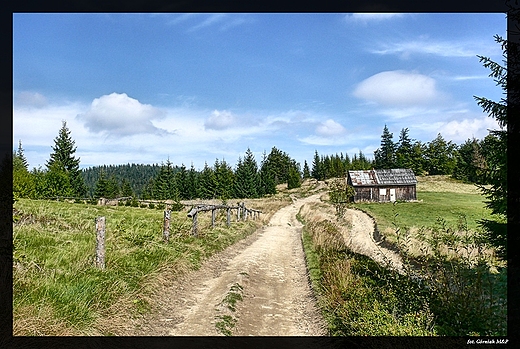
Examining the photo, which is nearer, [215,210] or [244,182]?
[215,210]

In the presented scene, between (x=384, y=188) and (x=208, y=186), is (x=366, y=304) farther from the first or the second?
(x=208, y=186)

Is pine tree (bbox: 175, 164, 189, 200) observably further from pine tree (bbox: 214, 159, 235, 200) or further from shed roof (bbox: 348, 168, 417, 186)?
shed roof (bbox: 348, 168, 417, 186)

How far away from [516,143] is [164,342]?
8254 millimetres

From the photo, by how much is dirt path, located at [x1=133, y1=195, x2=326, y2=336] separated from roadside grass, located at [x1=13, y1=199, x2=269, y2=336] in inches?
20.6

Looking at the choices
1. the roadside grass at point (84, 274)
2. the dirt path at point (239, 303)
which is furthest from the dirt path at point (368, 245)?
the roadside grass at point (84, 274)

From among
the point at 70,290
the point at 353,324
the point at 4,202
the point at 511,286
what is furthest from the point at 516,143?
the point at 4,202

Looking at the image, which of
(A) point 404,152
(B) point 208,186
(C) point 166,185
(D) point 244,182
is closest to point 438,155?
(A) point 404,152

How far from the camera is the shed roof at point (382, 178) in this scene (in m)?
59.3

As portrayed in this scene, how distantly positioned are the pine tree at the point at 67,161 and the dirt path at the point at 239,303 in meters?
52.6

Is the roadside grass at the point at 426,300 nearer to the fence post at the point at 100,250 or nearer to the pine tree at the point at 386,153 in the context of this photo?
the fence post at the point at 100,250

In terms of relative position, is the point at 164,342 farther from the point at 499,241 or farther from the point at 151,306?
the point at 499,241

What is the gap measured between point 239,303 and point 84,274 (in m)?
3.56

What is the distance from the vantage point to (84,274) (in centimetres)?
743

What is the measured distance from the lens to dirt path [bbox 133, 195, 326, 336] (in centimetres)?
688
